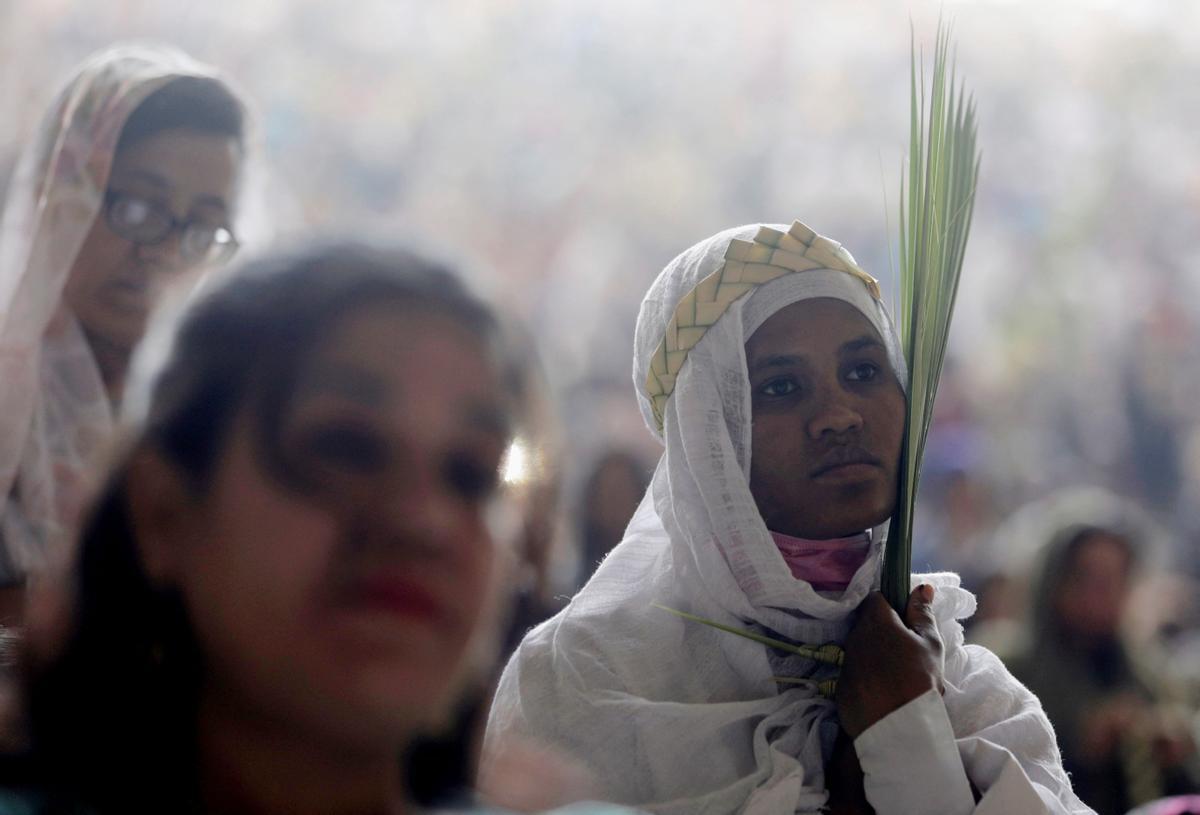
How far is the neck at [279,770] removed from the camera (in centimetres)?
87

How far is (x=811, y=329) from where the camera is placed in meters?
2.02

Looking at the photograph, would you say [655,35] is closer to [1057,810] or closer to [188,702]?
[1057,810]

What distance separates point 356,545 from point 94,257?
1424 mm

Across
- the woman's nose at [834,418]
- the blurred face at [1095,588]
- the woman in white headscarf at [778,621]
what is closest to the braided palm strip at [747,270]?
the woman in white headscarf at [778,621]

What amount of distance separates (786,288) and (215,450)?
4.25 ft

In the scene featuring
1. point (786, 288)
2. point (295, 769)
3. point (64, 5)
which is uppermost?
point (64, 5)

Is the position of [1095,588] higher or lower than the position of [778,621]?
lower

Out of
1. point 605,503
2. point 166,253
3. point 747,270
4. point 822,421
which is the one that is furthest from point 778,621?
point 605,503

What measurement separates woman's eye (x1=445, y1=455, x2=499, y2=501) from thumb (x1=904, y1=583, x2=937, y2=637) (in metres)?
1.18

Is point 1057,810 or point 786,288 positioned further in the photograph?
point 786,288

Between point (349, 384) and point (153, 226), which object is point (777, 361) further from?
point (349, 384)

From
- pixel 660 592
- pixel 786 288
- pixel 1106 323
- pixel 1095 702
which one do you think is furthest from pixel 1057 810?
pixel 1106 323

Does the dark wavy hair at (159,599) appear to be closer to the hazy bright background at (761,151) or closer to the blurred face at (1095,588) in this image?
the blurred face at (1095,588)

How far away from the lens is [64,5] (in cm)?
828
